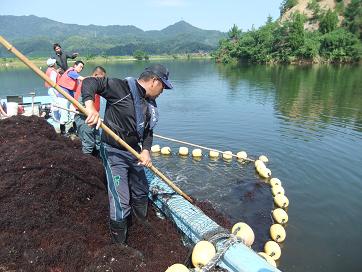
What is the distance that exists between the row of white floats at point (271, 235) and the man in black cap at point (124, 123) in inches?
38.9

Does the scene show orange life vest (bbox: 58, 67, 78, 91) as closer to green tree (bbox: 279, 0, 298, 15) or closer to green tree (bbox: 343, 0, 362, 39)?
green tree (bbox: 343, 0, 362, 39)

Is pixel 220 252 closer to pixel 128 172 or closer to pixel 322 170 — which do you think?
pixel 128 172

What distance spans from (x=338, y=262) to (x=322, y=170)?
4.50 m

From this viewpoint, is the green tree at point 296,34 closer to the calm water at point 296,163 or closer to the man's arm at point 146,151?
the calm water at point 296,163

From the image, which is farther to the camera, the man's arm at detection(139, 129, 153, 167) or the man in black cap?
the man's arm at detection(139, 129, 153, 167)

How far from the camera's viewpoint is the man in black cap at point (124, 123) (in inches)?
176

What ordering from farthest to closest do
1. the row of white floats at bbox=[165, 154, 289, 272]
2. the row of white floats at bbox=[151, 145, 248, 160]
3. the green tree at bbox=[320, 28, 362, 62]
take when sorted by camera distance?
the green tree at bbox=[320, 28, 362, 62] → the row of white floats at bbox=[151, 145, 248, 160] → the row of white floats at bbox=[165, 154, 289, 272]

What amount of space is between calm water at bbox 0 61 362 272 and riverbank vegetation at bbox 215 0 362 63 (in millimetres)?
37561

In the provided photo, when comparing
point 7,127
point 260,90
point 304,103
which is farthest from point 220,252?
point 260,90

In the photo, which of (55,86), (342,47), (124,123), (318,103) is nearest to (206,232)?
(124,123)

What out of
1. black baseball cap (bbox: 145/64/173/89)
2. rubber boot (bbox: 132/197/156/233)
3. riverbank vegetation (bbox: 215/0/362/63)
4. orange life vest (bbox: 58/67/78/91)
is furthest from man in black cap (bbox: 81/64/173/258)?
riverbank vegetation (bbox: 215/0/362/63)

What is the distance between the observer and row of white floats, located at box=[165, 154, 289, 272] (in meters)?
4.68

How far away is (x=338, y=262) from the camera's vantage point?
6.22m

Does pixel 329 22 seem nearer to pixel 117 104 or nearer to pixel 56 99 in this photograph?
pixel 56 99
